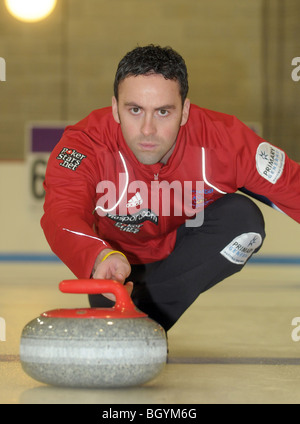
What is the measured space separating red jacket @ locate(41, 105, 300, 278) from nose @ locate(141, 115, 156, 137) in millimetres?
232

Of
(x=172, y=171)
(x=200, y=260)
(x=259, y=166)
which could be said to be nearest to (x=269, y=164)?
(x=259, y=166)

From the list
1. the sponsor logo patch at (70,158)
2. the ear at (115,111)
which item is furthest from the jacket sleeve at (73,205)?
the ear at (115,111)

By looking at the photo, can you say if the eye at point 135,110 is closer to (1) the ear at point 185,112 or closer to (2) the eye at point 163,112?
(2) the eye at point 163,112

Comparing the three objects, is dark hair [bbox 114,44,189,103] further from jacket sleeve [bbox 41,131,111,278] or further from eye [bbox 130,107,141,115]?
jacket sleeve [bbox 41,131,111,278]

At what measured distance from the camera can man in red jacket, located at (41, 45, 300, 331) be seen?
2117 mm

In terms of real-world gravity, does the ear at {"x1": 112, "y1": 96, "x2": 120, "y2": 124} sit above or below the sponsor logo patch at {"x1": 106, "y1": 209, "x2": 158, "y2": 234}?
above

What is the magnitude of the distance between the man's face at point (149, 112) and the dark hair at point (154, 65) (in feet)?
0.06

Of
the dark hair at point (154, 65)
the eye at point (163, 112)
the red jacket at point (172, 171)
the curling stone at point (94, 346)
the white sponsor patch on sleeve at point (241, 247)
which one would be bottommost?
the curling stone at point (94, 346)

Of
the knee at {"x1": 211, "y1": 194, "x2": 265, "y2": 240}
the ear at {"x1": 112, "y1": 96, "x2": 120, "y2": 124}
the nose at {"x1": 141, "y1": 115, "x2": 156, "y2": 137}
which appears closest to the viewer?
the nose at {"x1": 141, "y1": 115, "x2": 156, "y2": 137}

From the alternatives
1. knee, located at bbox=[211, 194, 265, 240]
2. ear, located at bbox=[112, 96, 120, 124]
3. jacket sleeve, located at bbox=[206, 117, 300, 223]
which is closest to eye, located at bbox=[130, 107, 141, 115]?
ear, located at bbox=[112, 96, 120, 124]

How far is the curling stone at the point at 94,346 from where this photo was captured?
173 centimetres

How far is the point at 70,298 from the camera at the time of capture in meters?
Result: 4.33
